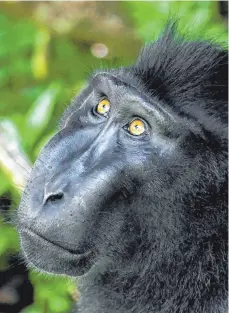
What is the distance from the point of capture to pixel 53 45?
16.7 feet

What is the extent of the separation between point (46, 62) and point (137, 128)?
106 inches

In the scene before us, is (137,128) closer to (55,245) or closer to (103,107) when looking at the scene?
(103,107)

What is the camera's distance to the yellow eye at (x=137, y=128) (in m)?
2.42

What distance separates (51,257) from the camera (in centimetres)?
238

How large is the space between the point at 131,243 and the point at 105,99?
51 centimetres

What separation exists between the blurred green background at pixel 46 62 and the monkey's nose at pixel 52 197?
0.53 metres

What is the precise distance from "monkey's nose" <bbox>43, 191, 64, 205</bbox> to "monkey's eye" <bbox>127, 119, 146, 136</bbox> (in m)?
0.34

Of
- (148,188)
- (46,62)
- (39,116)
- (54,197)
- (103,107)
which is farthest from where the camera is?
(46,62)

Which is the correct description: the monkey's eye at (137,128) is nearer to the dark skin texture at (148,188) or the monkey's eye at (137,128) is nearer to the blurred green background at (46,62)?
the dark skin texture at (148,188)

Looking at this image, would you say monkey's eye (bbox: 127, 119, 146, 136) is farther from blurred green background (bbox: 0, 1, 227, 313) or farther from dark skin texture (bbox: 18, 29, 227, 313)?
blurred green background (bbox: 0, 1, 227, 313)

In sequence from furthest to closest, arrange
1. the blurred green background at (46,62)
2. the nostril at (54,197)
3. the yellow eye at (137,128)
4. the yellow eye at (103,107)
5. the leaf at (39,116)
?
the leaf at (39,116) → the blurred green background at (46,62) → the yellow eye at (103,107) → the yellow eye at (137,128) → the nostril at (54,197)

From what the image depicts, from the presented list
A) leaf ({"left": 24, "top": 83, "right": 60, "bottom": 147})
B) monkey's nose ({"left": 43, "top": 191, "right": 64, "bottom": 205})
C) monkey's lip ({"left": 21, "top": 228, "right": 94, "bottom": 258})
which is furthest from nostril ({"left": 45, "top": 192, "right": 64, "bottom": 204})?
leaf ({"left": 24, "top": 83, "right": 60, "bottom": 147})

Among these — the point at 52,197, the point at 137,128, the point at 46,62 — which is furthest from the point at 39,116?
the point at 46,62

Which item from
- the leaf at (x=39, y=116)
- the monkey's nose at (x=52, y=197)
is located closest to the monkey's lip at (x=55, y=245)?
the monkey's nose at (x=52, y=197)
